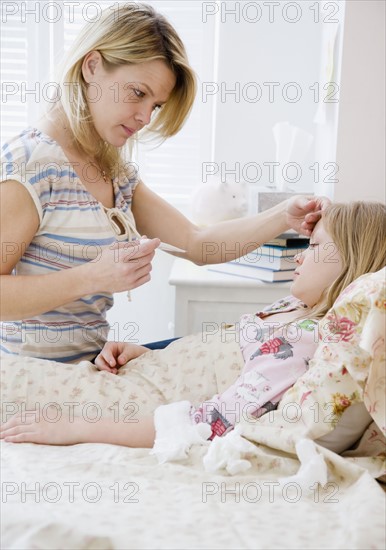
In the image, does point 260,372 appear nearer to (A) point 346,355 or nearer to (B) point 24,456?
(A) point 346,355

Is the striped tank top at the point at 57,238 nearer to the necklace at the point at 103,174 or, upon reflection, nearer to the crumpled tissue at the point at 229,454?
the necklace at the point at 103,174

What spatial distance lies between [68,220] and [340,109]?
0.85 meters

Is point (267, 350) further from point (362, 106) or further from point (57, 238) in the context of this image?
point (362, 106)

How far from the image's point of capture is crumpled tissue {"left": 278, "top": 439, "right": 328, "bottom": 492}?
0.98 m

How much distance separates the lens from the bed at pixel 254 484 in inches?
34.1

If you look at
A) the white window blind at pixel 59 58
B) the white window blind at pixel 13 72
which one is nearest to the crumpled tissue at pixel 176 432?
the white window blind at pixel 59 58

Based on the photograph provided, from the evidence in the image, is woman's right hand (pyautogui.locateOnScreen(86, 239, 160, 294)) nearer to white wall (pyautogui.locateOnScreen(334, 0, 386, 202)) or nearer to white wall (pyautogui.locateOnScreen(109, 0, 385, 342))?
white wall (pyautogui.locateOnScreen(334, 0, 386, 202))

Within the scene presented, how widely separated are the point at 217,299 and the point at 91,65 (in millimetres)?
800

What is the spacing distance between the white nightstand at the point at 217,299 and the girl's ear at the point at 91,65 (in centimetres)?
69

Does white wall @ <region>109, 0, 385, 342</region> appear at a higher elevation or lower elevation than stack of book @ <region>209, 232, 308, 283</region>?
higher

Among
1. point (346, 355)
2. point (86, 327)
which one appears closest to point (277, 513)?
point (346, 355)

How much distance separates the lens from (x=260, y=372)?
1.22 metres

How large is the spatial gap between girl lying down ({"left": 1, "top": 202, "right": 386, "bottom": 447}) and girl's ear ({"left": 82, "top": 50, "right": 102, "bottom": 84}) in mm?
567

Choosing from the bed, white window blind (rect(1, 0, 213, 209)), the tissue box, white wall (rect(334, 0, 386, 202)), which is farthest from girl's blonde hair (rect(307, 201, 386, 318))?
white window blind (rect(1, 0, 213, 209))
